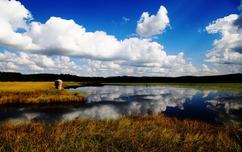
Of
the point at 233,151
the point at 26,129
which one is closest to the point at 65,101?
the point at 26,129

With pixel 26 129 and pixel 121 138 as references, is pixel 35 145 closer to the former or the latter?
pixel 121 138

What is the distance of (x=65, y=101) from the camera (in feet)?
135

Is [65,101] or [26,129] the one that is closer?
[26,129]

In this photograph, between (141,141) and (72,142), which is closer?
(72,142)

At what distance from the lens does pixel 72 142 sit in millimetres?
10180

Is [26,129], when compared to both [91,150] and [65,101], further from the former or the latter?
[65,101]

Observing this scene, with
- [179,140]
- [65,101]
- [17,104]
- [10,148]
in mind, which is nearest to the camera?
[10,148]

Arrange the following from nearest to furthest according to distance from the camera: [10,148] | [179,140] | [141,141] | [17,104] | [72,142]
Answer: [10,148]
[72,142]
[141,141]
[179,140]
[17,104]

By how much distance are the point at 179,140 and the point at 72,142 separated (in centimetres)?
539

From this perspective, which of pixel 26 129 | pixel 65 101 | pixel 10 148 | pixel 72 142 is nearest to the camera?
pixel 10 148

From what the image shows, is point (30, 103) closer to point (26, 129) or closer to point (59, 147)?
point (26, 129)

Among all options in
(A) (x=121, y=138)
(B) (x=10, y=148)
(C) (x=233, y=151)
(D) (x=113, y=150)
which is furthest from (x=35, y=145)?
(C) (x=233, y=151)

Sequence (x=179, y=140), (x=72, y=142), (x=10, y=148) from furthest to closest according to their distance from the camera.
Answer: (x=179, y=140) → (x=72, y=142) → (x=10, y=148)

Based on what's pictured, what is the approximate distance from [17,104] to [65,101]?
25.8 feet
